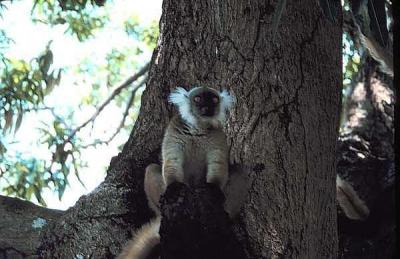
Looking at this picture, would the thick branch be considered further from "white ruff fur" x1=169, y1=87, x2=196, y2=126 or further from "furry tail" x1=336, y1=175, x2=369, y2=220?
"furry tail" x1=336, y1=175, x2=369, y2=220

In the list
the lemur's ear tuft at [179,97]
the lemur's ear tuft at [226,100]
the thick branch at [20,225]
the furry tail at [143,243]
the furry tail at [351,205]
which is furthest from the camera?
the furry tail at [351,205]

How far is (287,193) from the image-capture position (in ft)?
13.4

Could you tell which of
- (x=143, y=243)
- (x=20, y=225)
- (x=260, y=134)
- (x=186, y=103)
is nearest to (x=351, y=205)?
(x=260, y=134)

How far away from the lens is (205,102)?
4770 mm

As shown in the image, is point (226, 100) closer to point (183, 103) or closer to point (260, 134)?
point (183, 103)

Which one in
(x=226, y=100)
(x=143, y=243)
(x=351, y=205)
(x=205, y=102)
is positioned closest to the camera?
(x=143, y=243)

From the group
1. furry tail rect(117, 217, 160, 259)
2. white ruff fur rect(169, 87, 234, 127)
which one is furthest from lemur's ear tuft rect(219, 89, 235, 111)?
furry tail rect(117, 217, 160, 259)

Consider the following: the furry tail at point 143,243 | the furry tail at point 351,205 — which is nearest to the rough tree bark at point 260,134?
the furry tail at point 143,243

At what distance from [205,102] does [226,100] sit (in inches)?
8.4

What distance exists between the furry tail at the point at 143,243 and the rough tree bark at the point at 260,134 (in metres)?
0.19

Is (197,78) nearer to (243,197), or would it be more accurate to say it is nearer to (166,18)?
(166,18)

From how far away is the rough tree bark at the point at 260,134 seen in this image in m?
4.07

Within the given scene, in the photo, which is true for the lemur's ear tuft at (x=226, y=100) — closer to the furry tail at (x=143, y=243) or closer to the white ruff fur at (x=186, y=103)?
the white ruff fur at (x=186, y=103)

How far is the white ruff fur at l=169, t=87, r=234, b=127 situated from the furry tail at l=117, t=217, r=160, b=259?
1059mm
